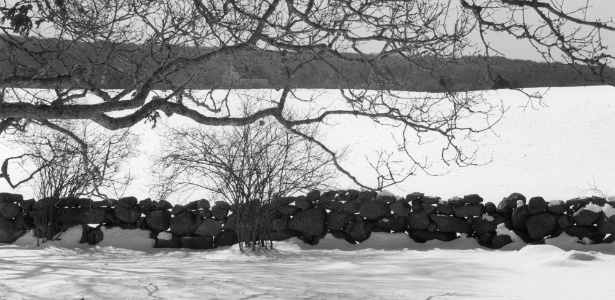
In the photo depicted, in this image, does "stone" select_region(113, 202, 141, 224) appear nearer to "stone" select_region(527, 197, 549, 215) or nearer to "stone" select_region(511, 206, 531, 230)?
"stone" select_region(511, 206, 531, 230)

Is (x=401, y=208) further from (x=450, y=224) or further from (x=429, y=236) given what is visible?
(x=450, y=224)

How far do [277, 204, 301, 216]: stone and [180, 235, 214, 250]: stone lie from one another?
1034 mm

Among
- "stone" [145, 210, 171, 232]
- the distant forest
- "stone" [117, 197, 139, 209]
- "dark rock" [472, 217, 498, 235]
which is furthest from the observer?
"stone" [117, 197, 139, 209]

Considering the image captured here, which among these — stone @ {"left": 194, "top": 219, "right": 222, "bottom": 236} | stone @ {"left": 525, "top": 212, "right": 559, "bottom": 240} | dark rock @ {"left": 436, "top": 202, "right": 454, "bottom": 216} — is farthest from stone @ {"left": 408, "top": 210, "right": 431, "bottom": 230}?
stone @ {"left": 194, "top": 219, "right": 222, "bottom": 236}

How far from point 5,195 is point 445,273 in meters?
6.43

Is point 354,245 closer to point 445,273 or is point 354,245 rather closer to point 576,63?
point 445,273

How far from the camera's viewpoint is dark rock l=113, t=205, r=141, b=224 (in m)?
9.13

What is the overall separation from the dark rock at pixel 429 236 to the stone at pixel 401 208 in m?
0.28

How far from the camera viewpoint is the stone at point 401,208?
8750 millimetres

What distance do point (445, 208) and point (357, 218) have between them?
46.1 inches

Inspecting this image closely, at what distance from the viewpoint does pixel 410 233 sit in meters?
8.80

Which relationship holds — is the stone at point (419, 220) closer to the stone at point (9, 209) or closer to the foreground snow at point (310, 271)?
the foreground snow at point (310, 271)

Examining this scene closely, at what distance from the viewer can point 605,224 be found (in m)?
8.27

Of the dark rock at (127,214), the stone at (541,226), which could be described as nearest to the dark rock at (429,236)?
the stone at (541,226)
